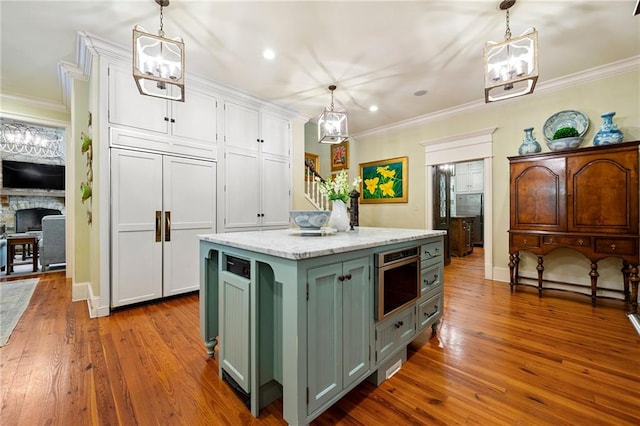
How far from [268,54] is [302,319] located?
9.65ft

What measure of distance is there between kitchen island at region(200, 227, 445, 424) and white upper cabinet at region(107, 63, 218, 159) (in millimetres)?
2003

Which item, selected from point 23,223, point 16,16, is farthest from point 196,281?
point 23,223

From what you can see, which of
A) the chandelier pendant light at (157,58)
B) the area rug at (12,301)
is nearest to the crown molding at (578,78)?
the chandelier pendant light at (157,58)

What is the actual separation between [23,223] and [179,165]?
6628 millimetres

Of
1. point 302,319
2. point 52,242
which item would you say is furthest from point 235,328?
point 52,242

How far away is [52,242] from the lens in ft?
15.4

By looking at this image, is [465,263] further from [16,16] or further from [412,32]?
[16,16]

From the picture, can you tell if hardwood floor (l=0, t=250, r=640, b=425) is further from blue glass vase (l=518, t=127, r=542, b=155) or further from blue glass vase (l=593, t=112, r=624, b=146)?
blue glass vase (l=518, t=127, r=542, b=155)

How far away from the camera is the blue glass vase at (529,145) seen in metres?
3.55

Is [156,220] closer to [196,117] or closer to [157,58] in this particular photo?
[196,117]

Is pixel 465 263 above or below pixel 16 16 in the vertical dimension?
below

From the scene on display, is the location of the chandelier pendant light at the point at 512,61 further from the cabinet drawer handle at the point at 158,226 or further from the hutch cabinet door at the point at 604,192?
the cabinet drawer handle at the point at 158,226

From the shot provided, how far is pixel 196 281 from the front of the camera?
11.3ft

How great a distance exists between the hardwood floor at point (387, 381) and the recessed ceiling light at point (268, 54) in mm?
2958
